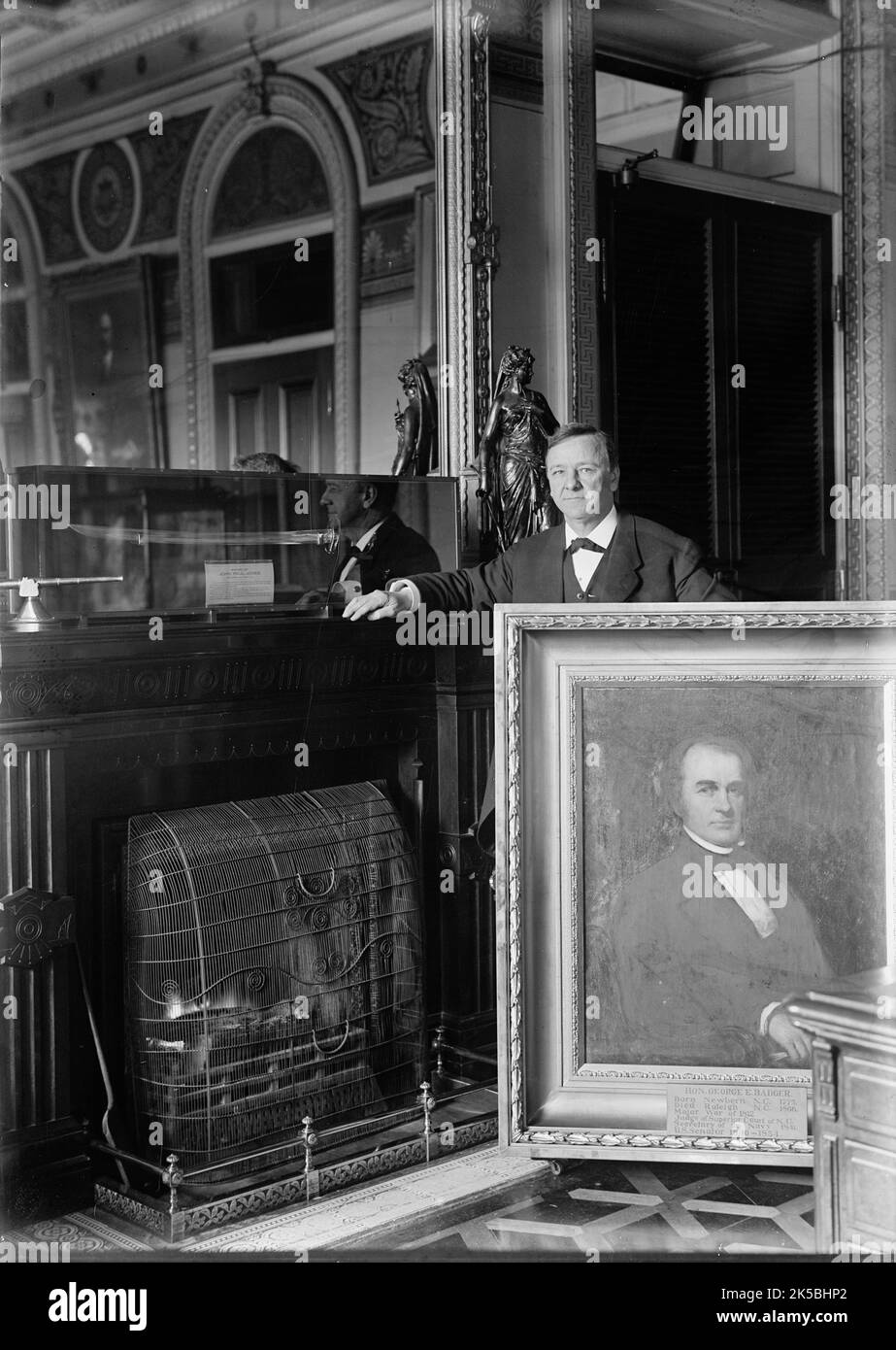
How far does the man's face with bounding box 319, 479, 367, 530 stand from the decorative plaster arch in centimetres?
6

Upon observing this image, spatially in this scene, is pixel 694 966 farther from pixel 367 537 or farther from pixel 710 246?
pixel 710 246

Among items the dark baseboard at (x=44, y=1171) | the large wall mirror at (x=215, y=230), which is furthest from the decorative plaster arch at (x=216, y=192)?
the dark baseboard at (x=44, y=1171)

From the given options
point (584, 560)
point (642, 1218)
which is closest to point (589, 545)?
point (584, 560)

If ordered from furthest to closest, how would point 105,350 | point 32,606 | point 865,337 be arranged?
point 865,337 → point 105,350 → point 32,606

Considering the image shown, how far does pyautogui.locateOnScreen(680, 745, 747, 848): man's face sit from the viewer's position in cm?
207

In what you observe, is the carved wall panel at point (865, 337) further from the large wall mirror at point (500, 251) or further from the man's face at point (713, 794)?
the man's face at point (713, 794)

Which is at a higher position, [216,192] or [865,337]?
[216,192]

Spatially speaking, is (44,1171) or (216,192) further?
(216,192)

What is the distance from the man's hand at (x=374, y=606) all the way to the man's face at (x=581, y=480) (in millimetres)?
280

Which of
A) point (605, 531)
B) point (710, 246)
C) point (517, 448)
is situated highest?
point (710, 246)

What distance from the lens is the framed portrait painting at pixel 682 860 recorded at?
2047 millimetres

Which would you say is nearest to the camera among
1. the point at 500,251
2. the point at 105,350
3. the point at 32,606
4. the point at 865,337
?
the point at 32,606

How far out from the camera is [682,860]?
207cm

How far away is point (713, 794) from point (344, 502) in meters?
0.74
